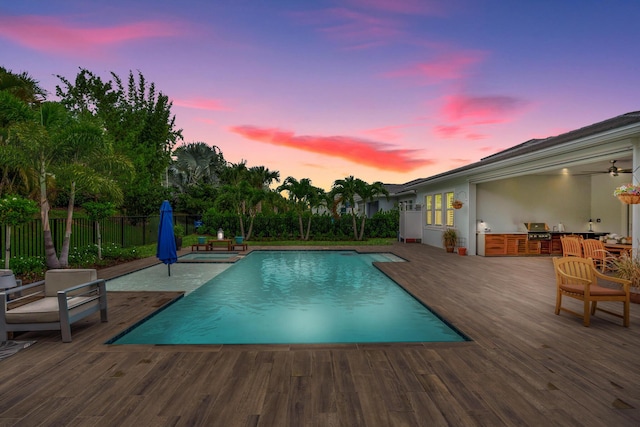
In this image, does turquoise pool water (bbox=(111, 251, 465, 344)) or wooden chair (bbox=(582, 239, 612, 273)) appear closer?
turquoise pool water (bbox=(111, 251, 465, 344))

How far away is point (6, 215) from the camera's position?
750 centimetres

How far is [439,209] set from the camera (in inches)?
661

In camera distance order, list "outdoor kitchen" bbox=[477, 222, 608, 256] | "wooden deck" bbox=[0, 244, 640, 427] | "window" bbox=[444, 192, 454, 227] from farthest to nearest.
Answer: "window" bbox=[444, 192, 454, 227], "outdoor kitchen" bbox=[477, 222, 608, 256], "wooden deck" bbox=[0, 244, 640, 427]

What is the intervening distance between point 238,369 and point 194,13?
Result: 1175 centimetres

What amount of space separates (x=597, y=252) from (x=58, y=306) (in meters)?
12.3

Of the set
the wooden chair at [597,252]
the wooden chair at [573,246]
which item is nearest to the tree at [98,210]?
the wooden chair at [573,246]

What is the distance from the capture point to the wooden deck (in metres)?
2.61

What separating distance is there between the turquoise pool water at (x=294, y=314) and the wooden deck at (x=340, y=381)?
0.69 metres

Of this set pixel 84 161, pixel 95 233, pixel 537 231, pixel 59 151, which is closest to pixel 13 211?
pixel 59 151

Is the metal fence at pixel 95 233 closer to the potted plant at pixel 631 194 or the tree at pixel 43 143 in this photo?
the tree at pixel 43 143

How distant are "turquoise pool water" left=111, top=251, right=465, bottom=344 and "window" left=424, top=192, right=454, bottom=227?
279 inches

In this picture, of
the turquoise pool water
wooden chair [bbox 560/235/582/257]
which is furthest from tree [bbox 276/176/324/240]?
wooden chair [bbox 560/235/582/257]

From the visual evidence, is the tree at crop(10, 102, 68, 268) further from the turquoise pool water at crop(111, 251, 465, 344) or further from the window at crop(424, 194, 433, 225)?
the window at crop(424, 194, 433, 225)

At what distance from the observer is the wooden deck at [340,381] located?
261 cm
